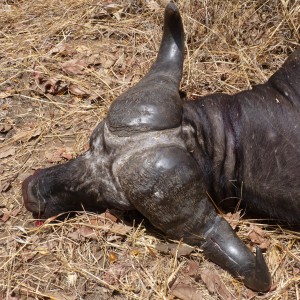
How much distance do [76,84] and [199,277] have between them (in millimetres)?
1906

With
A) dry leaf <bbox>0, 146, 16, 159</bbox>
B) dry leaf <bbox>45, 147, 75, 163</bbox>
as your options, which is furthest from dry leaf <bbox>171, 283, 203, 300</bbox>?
dry leaf <bbox>0, 146, 16, 159</bbox>

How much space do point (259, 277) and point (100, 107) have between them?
187 cm

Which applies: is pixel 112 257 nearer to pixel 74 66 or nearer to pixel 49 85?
pixel 49 85

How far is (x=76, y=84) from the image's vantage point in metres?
4.05

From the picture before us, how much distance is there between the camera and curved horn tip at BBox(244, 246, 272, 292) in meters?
2.40

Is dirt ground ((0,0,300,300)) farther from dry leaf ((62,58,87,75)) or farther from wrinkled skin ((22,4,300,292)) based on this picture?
wrinkled skin ((22,4,300,292))

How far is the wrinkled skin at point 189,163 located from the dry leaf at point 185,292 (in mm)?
199

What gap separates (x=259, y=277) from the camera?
8.13 feet

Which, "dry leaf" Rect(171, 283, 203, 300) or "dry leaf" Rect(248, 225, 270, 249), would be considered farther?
"dry leaf" Rect(248, 225, 270, 249)

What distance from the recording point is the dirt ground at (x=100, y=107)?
9.20 ft

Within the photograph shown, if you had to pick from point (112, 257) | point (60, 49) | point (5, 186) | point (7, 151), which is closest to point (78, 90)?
point (60, 49)

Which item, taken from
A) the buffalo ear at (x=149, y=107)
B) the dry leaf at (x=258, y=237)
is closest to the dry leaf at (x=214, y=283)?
the dry leaf at (x=258, y=237)

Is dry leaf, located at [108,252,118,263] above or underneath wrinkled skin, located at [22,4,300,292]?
underneath

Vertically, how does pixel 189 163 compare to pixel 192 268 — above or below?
above
